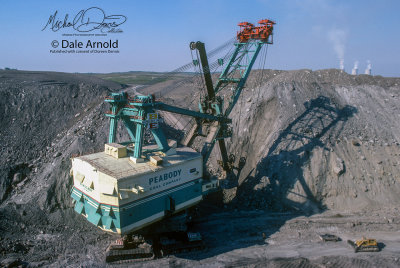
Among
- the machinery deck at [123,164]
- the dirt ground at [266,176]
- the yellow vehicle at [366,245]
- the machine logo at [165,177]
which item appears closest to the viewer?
the machinery deck at [123,164]

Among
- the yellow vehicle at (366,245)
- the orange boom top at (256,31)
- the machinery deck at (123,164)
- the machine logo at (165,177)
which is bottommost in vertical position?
the yellow vehicle at (366,245)

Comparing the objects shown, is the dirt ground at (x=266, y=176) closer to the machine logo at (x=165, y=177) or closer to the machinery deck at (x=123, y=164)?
the machine logo at (x=165, y=177)

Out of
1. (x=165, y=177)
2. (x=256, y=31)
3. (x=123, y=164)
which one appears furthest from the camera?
(x=256, y=31)

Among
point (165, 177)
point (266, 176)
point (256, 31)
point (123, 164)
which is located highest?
point (256, 31)

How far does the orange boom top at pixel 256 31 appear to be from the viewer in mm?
21281

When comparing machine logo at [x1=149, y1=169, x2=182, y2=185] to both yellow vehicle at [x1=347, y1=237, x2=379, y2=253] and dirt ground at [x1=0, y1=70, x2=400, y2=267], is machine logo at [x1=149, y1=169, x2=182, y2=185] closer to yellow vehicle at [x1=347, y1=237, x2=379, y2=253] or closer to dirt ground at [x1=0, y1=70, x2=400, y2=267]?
dirt ground at [x1=0, y1=70, x2=400, y2=267]

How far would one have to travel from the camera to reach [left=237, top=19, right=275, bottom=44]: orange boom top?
21.3 metres

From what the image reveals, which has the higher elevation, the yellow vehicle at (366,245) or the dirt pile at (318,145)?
the dirt pile at (318,145)

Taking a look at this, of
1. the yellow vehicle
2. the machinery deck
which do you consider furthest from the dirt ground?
the machinery deck

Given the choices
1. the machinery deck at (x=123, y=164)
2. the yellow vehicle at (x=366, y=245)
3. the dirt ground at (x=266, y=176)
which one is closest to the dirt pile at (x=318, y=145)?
the dirt ground at (x=266, y=176)

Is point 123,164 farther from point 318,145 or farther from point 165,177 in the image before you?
point 318,145

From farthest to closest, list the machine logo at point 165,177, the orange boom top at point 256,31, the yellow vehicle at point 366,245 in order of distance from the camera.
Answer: the orange boom top at point 256,31 → the yellow vehicle at point 366,245 → the machine logo at point 165,177

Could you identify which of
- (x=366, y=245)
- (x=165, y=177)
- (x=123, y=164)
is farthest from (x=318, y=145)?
(x=123, y=164)

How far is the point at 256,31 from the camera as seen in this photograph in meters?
21.6
